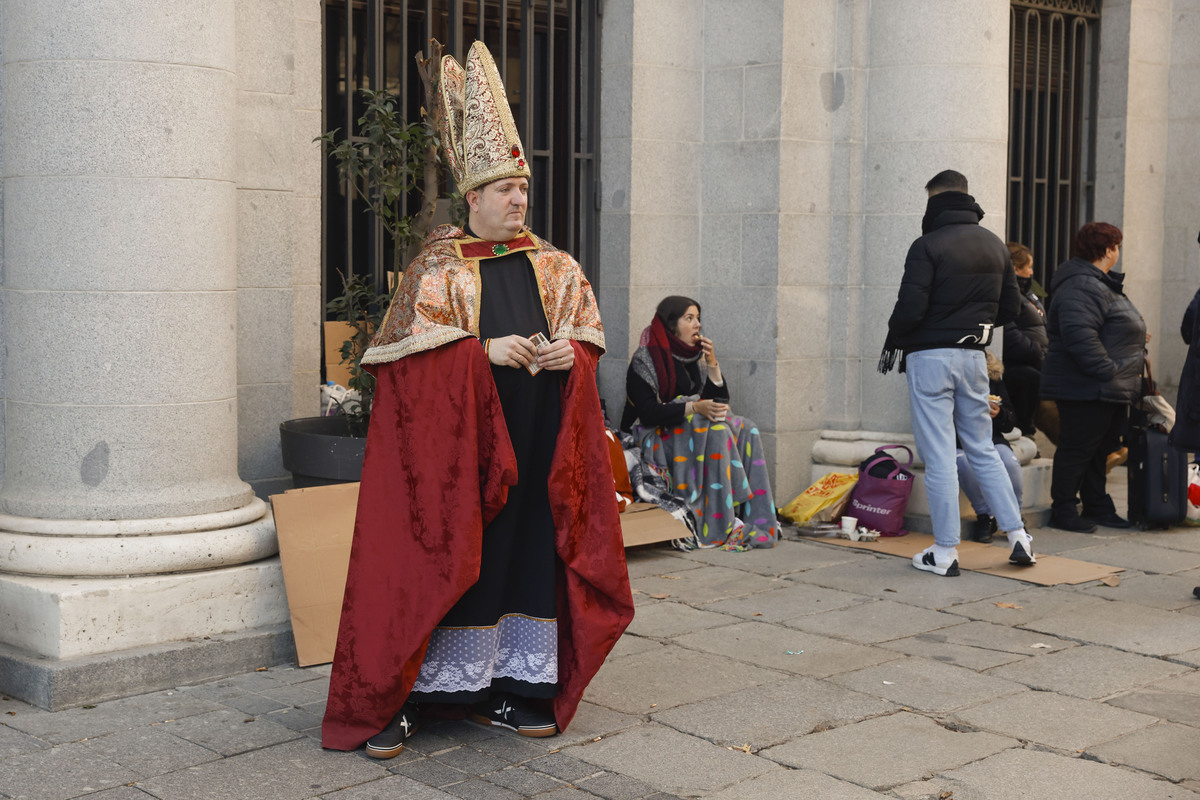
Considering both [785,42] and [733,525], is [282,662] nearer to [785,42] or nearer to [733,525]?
[733,525]

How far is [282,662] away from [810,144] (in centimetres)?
457

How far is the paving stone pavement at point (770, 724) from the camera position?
4223 millimetres

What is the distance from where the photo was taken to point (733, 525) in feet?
25.8

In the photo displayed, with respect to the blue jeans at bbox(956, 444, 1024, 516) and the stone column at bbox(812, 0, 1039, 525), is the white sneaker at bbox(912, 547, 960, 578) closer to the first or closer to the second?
the blue jeans at bbox(956, 444, 1024, 516)

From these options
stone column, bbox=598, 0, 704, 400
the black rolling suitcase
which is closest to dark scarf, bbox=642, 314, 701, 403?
stone column, bbox=598, 0, 704, 400

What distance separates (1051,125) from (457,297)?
7500 millimetres

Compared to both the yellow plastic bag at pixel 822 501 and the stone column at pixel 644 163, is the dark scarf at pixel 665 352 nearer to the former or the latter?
the stone column at pixel 644 163

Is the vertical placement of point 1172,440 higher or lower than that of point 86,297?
lower

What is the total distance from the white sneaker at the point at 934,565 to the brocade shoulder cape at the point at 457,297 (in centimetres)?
306

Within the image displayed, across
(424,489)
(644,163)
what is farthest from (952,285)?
(424,489)

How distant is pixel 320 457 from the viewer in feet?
19.9

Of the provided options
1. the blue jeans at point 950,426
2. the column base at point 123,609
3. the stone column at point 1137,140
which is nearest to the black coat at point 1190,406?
the blue jeans at point 950,426

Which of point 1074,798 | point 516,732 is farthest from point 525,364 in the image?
point 1074,798

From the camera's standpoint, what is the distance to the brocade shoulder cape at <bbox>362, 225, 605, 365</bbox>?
4.48 m
